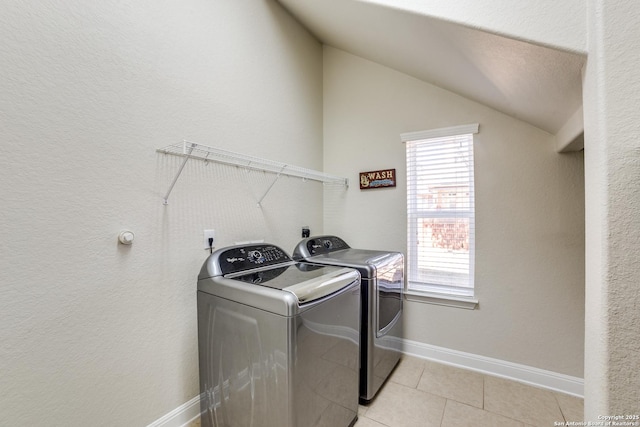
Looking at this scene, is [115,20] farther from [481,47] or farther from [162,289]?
[481,47]

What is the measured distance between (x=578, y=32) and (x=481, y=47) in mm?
408

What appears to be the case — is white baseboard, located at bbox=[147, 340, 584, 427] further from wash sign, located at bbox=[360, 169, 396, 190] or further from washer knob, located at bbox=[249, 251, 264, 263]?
wash sign, located at bbox=[360, 169, 396, 190]

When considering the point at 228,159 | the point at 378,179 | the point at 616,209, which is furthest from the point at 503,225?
the point at 228,159

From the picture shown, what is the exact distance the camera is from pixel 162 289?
1498mm

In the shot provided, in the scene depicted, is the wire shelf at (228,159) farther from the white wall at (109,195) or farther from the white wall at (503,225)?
the white wall at (503,225)

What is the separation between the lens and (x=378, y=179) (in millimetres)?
2631

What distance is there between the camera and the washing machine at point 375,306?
6.06 feet

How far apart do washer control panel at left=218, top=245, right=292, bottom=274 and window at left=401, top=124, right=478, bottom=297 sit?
50.8 inches

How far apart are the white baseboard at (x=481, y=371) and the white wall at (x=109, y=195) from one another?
0.09 m

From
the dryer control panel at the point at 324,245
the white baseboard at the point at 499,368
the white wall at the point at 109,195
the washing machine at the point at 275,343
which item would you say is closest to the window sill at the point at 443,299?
the white baseboard at the point at 499,368

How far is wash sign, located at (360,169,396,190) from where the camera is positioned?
256 cm

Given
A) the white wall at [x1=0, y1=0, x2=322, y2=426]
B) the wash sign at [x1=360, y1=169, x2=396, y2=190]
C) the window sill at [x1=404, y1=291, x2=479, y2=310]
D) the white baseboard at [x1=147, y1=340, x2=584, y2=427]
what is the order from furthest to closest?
1. the wash sign at [x1=360, y1=169, x2=396, y2=190]
2. the window sill at [x1=404, y1=291, x2=479, y2=310]
3. the white baseboard at [x1=147, y1=340, x2=584, y2=427]
4. the white wall at [x1=0, y1=0, x2=322, y2=426]

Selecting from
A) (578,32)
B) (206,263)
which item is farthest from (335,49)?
(206,263)

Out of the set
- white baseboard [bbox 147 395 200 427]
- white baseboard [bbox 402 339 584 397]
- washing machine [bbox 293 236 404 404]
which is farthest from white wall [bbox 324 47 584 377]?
white baseboard [bbox 147 395 200 427]
